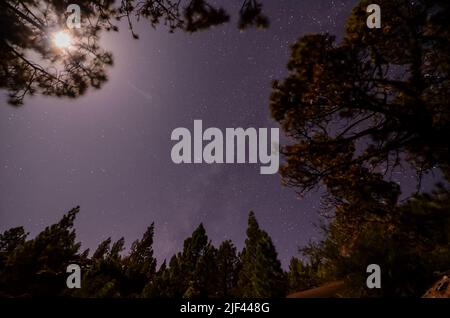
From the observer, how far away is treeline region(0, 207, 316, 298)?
20.2 metres

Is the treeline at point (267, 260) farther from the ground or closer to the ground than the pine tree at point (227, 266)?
farther from the ground

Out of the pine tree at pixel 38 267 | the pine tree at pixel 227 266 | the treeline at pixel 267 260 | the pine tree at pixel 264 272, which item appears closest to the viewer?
the treeline at pixel 267 260

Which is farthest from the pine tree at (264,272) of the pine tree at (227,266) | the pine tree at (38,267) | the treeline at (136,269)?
the pine tree at (38,267)

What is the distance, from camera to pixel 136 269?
33.0 meters

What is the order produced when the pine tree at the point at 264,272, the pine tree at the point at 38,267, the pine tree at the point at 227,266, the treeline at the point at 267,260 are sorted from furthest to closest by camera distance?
the pine tree at the point at 227,266
the pine tree at the point at 264,272
the pine tree at the point at 38,267
the treeline at the point at 267,260

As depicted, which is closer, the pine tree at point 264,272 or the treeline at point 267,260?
the treeline at point 267,260

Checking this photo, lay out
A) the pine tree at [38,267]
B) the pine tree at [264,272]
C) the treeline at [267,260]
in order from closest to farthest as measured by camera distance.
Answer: the treeline at [267,260], the pine tree at [38,267], the pine tree at [264,272]

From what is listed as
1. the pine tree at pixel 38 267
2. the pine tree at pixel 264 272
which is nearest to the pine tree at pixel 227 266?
the pine tree at pixel 264 272

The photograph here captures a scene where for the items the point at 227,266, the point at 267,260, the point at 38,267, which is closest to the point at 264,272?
the point at 267,260

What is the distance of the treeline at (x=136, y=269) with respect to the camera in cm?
2019

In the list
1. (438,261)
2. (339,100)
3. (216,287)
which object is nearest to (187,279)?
(216,287)

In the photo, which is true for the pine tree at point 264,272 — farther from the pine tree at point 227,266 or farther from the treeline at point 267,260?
the pine tree at point 227,266
